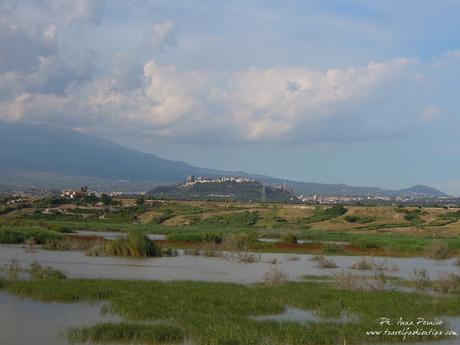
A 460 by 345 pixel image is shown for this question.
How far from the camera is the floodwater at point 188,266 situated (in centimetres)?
2957

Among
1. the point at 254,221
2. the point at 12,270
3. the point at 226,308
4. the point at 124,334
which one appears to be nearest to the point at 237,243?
the point at 12,270

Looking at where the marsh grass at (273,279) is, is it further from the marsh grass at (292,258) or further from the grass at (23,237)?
the grass at (23,237)

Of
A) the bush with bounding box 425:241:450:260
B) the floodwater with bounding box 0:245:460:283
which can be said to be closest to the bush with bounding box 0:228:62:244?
the floodwater with bounding box 0:245:460:283

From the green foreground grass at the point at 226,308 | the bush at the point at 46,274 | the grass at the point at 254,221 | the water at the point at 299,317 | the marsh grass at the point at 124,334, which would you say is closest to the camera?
the marsh grass at the point at 124,334

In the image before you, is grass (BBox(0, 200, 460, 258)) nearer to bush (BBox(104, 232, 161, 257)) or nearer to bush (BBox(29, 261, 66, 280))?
bush (BBox(104, 232, 161, 257))

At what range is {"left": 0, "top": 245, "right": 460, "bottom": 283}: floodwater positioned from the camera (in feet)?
97.0

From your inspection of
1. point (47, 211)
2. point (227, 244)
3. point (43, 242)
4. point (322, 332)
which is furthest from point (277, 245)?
point (47, 211)

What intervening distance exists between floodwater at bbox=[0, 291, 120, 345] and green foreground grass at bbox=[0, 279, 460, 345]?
0.52 meters

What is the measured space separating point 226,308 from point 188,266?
46.6ft

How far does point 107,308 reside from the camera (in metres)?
20.3

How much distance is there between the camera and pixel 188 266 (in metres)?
34.6

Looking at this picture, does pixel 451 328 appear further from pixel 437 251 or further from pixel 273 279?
pixel 437 251

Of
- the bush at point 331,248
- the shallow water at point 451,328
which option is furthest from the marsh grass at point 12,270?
the bush at point 331,248

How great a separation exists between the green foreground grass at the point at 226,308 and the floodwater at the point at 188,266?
373 cm
